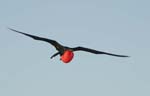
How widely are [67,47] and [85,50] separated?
344 centimetres

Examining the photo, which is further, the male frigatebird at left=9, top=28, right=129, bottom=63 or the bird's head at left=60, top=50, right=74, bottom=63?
the male frigatebird at left=9, top=28, right=129, bottom=63

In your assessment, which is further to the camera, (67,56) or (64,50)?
(64,50)

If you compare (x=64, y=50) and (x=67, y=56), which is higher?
(x=64, y=50)

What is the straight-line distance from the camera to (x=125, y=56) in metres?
21.9

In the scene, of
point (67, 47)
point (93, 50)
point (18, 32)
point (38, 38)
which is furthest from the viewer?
point (93, 50)

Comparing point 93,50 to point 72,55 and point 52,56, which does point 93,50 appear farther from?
point 72,55

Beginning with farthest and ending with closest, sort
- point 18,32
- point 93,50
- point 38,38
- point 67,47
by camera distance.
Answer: point 93,50 < point 38,38 < point 67,47 < point 18,32

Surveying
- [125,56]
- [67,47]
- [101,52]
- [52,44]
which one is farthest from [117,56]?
[52,44]

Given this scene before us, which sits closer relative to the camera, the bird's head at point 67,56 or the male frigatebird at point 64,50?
the bird's head at point 67,56

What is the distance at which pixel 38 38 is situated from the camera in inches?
910

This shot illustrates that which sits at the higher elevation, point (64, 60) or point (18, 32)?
point (18, 32)

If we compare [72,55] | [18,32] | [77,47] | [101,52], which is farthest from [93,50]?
[18,32]

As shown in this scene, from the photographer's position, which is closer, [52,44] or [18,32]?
[18,32]

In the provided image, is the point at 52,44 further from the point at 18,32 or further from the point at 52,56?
the point at 18,32
